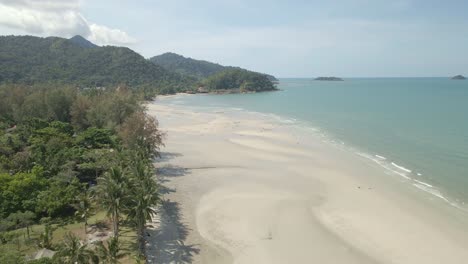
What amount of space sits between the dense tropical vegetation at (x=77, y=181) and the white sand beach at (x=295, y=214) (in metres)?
4.42

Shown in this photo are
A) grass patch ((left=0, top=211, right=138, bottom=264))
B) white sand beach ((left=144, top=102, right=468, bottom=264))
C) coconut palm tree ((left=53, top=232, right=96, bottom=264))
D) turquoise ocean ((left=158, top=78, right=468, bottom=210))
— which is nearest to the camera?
coconut palm tree ((left=53, top=232, right=96, bottom=264))

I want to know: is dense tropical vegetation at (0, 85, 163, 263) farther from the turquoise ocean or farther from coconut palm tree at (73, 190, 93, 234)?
the turquoise ocean

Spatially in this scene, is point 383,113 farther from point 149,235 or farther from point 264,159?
point 149,235

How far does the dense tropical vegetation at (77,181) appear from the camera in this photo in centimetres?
2670

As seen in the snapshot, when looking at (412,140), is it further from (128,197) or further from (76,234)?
(76,234)

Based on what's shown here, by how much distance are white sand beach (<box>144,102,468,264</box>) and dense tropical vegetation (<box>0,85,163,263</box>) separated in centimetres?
442

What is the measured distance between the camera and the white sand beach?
91.7ft

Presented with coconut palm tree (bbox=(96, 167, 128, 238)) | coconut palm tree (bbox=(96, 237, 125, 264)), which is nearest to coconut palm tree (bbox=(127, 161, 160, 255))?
coconut palm tree (bbox=(96, 167, 128, 238))

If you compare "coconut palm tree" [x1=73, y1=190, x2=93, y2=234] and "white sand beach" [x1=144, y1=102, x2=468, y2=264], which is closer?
"white sand beach" [x1=144, y1=102, x2=468, y2=264]

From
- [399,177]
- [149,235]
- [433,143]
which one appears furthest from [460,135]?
[149,235]

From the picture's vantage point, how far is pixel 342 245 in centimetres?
2917

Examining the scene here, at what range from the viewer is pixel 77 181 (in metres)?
37.8

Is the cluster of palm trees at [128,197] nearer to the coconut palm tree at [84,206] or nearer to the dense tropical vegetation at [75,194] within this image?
the dense tropical vegetation at [75,194]

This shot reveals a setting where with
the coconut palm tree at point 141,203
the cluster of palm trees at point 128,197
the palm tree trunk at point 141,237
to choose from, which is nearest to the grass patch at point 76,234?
the palm tree trunk at point 141,237
